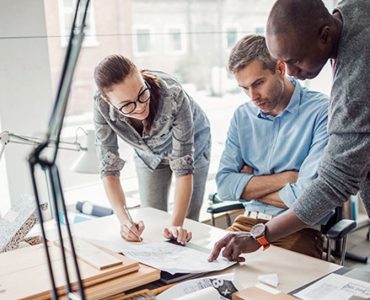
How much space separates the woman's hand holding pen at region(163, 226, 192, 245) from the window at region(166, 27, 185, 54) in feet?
4.58

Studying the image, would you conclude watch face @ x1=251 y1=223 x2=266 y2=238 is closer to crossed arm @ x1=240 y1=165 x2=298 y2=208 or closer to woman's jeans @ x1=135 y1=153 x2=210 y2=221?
crossed arm @ x1=240 y1=165 x2=298 y2=208

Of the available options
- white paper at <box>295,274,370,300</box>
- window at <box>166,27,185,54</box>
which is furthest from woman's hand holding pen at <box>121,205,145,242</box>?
window at <box>166,27,185,54</box>

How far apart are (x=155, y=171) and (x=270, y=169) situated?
1.70 ft

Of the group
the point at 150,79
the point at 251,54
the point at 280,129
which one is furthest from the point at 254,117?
the point at 150,79

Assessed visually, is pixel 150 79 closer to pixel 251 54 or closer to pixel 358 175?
pixel 251 54

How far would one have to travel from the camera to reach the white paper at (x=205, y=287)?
42.6 inches

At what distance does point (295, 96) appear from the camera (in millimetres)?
1757

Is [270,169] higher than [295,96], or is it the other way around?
[295,96]

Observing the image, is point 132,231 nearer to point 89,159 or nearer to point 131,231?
point 131,231

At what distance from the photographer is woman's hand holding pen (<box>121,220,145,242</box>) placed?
59.6 inches

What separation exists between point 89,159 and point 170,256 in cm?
80

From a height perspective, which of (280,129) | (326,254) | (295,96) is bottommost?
(326,254)

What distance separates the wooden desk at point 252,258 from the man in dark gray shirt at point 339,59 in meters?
0.24

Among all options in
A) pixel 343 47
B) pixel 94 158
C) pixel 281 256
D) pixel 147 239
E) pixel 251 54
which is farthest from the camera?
pixel 94 158
